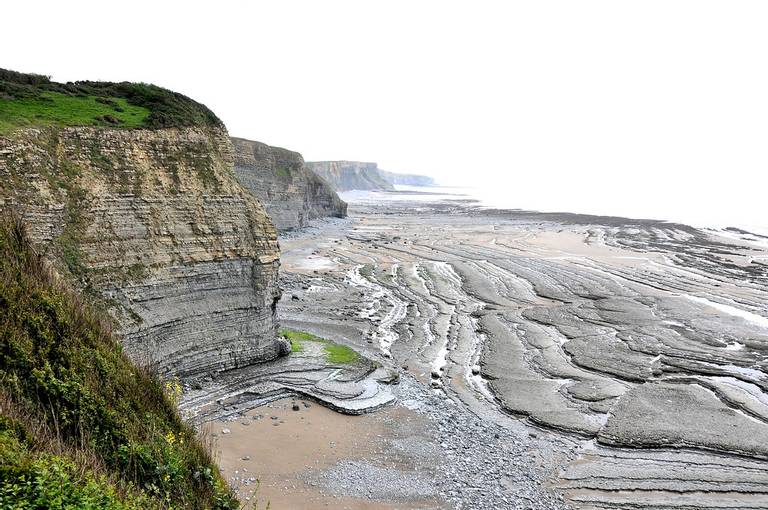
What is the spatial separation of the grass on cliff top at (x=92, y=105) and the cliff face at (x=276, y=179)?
3721 cm

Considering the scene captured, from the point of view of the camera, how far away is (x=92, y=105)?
69.7 ft

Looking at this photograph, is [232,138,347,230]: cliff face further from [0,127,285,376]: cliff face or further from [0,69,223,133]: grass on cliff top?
[0,127,285,376]: cliff face

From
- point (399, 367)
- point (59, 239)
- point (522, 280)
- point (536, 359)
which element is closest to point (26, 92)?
point (59, 239)

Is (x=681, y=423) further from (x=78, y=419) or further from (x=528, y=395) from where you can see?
(x=78, y=419)

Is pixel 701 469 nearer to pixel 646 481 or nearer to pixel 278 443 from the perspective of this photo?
pixel 646 481

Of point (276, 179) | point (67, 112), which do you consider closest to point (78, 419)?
point (67, 112)

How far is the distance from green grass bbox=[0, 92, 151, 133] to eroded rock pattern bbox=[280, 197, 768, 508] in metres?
16.1

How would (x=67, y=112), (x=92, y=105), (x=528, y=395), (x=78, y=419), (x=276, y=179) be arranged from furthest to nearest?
(x=276, y=179), (x=528, y=395), (x=92, y=105), (x=67, y=112), (x=78, y=419)

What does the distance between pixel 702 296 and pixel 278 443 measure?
130 feet

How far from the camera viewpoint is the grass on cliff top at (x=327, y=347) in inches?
987

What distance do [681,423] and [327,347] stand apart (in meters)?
17.2

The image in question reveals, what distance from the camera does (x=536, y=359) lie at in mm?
27109

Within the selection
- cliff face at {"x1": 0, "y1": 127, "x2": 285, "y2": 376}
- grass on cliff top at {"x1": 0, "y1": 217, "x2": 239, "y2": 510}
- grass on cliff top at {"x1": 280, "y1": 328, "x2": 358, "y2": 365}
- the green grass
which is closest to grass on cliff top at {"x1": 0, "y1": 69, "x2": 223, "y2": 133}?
the green grass

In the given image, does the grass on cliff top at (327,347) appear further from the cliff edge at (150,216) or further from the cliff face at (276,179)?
the cliff face at (276,179)
